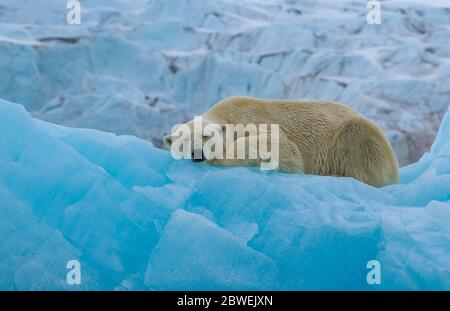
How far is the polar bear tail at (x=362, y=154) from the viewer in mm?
2393

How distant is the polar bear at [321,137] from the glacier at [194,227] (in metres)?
0.26

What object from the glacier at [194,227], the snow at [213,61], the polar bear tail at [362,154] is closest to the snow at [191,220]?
the glacier at [194,227]

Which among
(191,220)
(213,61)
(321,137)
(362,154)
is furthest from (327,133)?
(213,61)

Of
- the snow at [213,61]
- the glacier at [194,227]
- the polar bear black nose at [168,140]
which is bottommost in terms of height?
the snow at [213,61]

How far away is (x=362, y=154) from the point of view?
240cm

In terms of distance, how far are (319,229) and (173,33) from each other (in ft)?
27.7

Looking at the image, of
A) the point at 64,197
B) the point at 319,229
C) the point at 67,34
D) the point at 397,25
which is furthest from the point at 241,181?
the point at 397,25

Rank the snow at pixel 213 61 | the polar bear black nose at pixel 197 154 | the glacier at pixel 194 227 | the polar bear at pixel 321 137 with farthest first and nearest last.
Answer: the snow at pixel 213 61
the polar bear at pixel 321 137
the polar bear black nose at pixel 197 154
the glacier at pixel 194 227

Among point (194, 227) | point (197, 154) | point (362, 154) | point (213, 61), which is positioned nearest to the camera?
point (194, 227)

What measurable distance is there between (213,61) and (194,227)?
7320mm

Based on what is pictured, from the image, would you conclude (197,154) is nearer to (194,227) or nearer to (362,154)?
(194,227)

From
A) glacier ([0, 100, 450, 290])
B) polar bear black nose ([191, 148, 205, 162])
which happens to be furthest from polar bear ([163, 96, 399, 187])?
glacier ([0, 100, 450, 290])

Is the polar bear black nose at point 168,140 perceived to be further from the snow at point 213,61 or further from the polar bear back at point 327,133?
the snow at point 213,61
